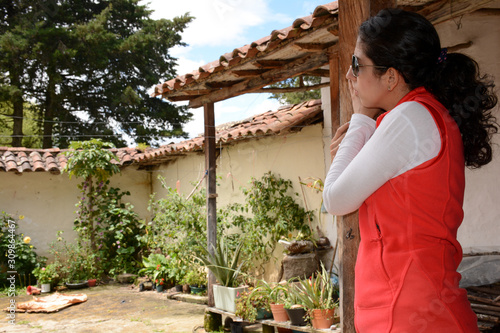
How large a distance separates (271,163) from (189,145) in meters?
1.84

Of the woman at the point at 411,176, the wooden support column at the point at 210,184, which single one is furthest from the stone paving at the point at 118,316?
the woman at the point at 411,176

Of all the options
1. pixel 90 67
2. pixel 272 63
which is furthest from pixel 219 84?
pixel 90 67

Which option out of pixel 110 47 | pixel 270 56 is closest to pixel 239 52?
pixel 270 56

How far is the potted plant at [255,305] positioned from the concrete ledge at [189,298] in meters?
2.28

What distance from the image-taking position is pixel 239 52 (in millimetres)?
4395

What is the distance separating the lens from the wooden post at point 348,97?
2002mm

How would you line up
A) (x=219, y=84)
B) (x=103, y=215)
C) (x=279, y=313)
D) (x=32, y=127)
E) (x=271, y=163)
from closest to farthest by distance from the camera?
1. (x=279, y=313)
2. (x=219, y=84)
3. (x=271, y=163)
4. (x=103, y=215)
5. (x=32, y=127)

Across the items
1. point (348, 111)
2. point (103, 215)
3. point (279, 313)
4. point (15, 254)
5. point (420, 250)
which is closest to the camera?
point (420, 250)

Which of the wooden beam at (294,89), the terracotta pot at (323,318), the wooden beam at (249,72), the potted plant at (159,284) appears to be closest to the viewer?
the terracotta pot at (323,318)

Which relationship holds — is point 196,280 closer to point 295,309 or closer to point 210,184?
point 210,184

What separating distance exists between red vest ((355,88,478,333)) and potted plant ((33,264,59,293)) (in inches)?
343

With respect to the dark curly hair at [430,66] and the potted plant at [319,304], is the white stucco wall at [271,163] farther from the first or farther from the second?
the dark curly hair at [430,66]

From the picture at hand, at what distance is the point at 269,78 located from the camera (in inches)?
191

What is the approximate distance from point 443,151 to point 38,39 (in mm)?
13813
